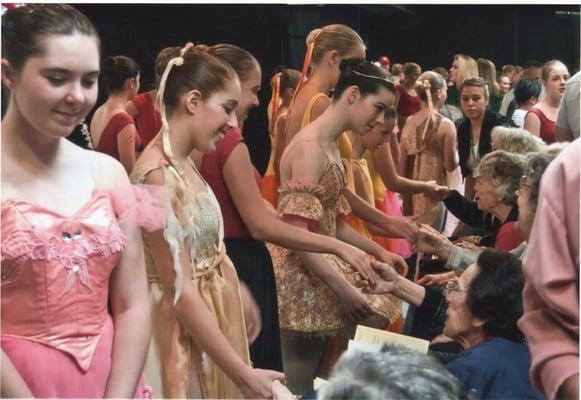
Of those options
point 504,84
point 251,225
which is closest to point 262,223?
point 251,225

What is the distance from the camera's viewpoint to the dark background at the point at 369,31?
186 cm

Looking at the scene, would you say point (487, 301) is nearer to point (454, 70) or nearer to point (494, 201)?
point (494, 201)

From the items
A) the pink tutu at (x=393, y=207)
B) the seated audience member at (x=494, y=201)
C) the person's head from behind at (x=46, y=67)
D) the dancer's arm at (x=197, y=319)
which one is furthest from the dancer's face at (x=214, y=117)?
the seated audience member at (x=494, y=201)

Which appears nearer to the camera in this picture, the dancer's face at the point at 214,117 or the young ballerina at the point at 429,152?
the dancer's face at the point at 214,117

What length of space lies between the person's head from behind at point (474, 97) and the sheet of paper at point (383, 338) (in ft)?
1.56

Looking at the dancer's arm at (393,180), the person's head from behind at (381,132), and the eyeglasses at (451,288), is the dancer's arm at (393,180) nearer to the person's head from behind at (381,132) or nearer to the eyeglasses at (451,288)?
the person's head from behind at (381,132)

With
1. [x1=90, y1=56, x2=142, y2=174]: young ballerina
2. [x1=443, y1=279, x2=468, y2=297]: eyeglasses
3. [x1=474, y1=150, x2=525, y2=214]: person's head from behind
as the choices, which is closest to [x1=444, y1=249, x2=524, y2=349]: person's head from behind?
[x1=443, y1=279, x2=468, y2=297]: eyeglasses

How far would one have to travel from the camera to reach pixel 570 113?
75.9 inches

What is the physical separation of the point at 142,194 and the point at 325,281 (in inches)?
21.4

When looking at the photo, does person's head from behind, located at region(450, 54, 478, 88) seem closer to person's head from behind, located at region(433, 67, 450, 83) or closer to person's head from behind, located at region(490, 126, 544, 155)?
person's head from behind, located at region(433, 67, 450, 83)

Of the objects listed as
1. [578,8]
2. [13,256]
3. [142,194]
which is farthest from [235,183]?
[578,8]

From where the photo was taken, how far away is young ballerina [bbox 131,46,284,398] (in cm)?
179

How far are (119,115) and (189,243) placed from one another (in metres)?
0.26

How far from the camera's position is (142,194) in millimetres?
1669
